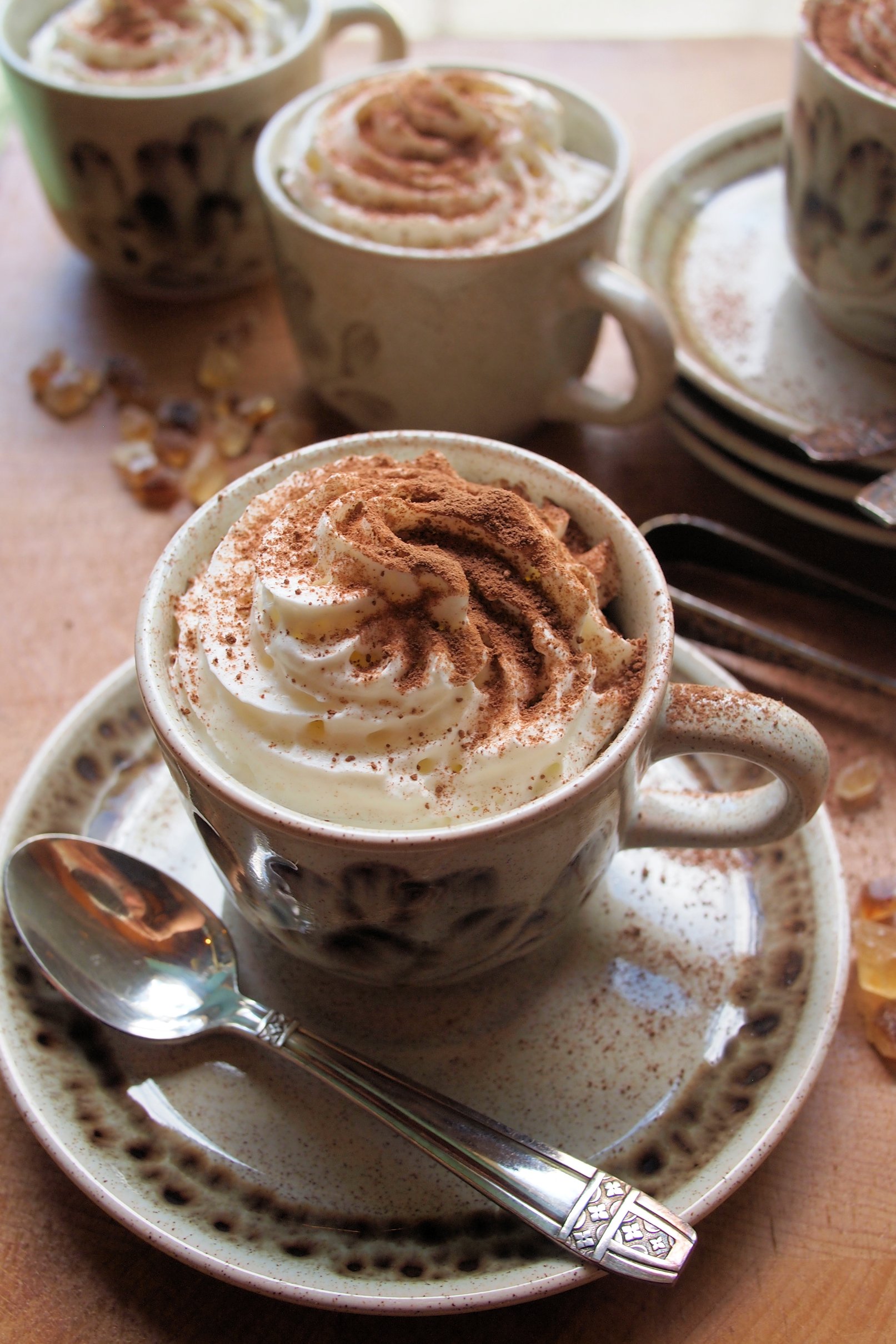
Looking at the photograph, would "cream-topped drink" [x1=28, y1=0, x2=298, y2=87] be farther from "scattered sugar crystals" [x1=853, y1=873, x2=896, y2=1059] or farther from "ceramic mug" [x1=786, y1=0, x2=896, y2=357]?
"scattered sugar crystals" [x1=853, y1=873, x2=896, y2=1059]

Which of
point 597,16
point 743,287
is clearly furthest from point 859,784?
point 597,16

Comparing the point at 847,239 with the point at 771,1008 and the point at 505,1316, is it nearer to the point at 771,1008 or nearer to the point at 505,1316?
the point at 771,1008

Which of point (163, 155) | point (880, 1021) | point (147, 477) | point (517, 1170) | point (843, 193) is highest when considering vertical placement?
point (163, 155)

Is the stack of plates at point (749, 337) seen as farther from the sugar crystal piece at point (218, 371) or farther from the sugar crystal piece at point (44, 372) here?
the sugar crystal piece at point (44, 372)

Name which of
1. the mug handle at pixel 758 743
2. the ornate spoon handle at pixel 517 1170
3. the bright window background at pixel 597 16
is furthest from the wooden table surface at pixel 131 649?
the bright window background at pixel 597 16

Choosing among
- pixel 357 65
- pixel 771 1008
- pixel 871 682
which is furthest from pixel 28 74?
pixel 771 1008

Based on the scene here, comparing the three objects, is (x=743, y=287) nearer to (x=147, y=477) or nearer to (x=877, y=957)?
(x=147, y=477)

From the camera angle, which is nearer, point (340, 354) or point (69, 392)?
point (340, 354)
